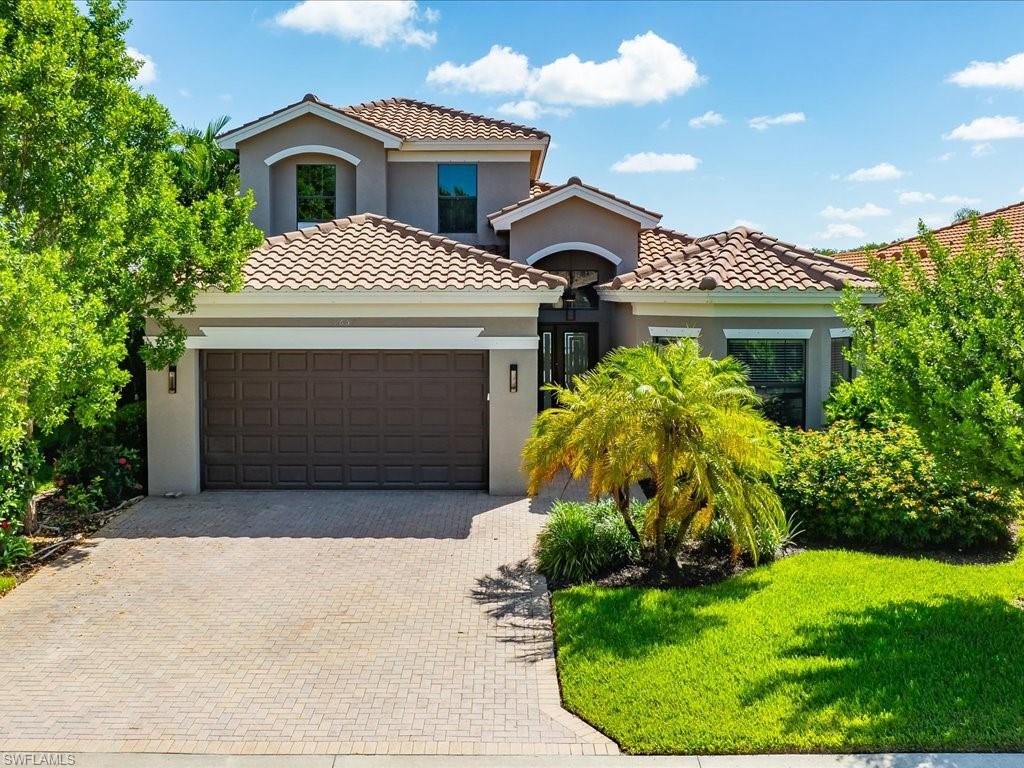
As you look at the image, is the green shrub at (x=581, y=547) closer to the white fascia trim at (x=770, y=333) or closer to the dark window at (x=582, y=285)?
the white fascia trim at (x=770, y=333)

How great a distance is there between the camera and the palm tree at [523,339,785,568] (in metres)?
9.60

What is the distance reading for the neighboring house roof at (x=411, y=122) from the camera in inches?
768

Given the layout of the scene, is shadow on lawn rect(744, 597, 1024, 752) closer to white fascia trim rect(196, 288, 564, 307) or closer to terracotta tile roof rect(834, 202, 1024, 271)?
white fascia trim rect(196, 288, 564, 307)

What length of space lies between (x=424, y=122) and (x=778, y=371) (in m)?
11.3

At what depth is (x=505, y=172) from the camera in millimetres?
20188

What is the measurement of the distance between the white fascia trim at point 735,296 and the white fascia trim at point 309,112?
7.59m

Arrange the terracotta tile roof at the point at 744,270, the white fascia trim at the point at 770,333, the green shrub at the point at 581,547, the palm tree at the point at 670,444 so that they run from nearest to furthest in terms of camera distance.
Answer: the palm tree at the point at 670,444 → the green shrub at the point at 581,547 → the terracotta tile roof at the point at 744,270 → the white fascia trim at the point at 770,333

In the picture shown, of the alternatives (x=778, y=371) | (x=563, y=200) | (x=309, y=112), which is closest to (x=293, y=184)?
(x=309, y=112)

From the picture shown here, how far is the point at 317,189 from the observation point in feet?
66.4

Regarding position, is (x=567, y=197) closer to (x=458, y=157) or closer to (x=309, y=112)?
(x=458, y=157)

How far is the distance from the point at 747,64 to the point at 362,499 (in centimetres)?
1237

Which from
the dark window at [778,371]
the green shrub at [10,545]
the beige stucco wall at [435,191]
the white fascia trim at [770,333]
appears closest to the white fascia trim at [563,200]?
the beige stucco wall at [435,191]

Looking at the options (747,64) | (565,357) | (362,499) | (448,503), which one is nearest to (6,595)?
(362,499)

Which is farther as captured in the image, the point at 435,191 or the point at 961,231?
the point at 961,231
